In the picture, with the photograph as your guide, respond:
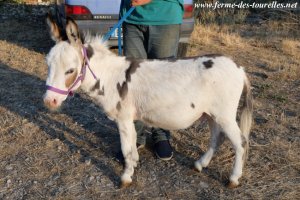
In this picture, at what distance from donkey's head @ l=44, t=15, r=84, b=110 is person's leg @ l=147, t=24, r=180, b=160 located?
96 centimetres

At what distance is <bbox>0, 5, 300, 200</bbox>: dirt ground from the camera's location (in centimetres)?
368

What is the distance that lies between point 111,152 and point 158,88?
4.19 ft

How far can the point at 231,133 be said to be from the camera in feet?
11.5

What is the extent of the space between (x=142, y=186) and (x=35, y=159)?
1296mm

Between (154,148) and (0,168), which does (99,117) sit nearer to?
(154,148)

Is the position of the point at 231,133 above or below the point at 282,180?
above

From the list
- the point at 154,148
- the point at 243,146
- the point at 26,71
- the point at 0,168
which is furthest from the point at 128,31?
the point at 26,71

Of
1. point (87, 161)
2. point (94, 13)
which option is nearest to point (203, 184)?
point (87, 161)

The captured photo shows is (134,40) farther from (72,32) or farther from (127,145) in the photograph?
(127,145)

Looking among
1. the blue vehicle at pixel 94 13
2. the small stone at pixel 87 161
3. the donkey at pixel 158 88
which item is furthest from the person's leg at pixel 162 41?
the blue vehicle at pixel 94 13

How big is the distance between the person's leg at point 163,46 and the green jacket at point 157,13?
7 centimetres

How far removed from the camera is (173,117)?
11.5ft

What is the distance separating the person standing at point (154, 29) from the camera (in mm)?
3850

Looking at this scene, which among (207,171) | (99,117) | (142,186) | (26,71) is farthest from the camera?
(26,71)
